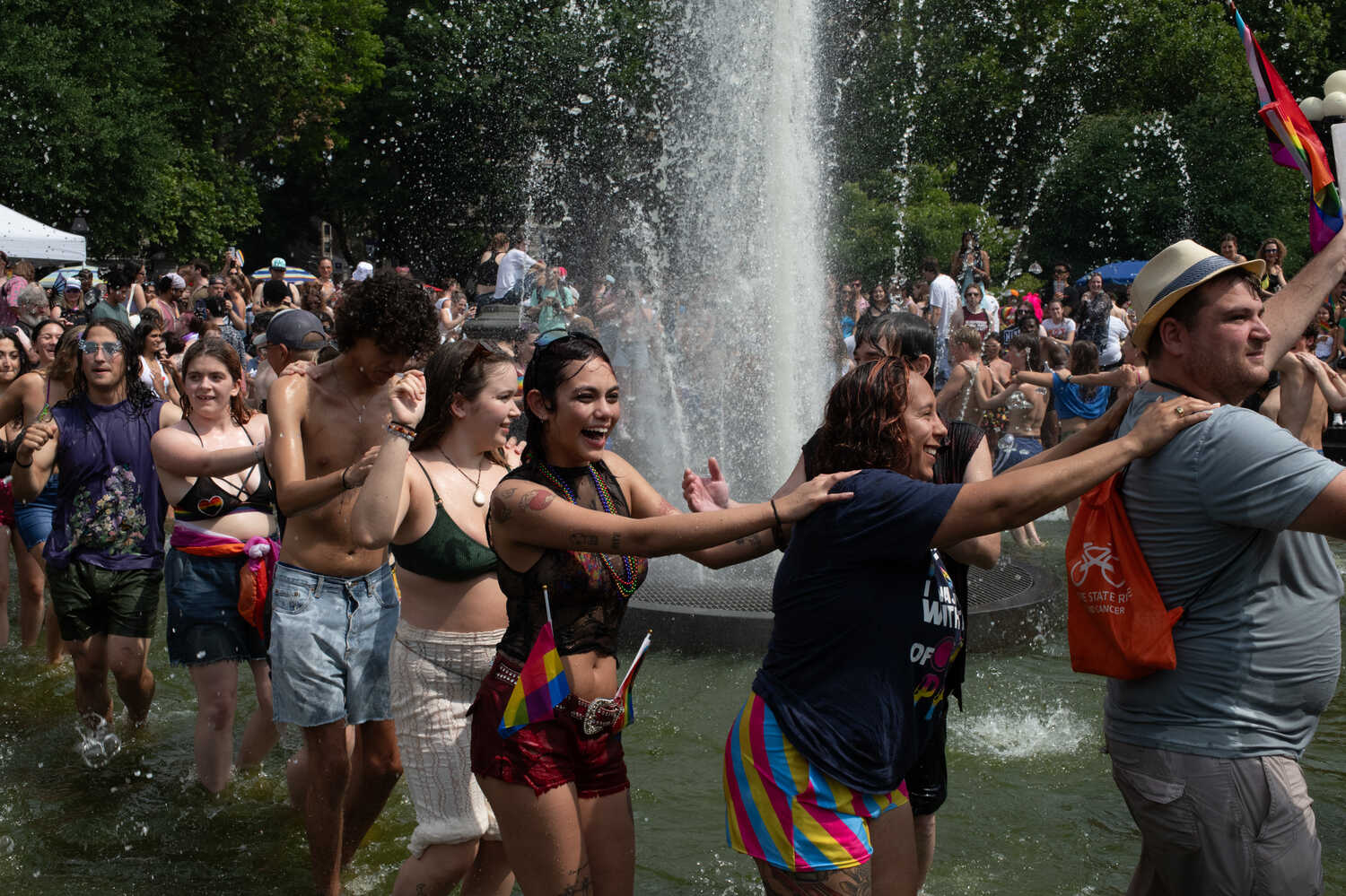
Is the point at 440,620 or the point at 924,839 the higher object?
Answer: the point at 440,620

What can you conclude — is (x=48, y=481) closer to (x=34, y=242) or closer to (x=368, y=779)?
(x=368, y=779)

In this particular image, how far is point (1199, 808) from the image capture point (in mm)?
2736

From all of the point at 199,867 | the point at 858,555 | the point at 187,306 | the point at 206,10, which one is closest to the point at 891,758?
the point at 858,555

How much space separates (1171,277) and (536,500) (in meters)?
1.49

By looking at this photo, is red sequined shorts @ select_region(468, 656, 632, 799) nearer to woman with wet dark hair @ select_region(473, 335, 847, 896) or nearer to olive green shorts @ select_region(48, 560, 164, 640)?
woman with wet dark hair @ select_region(473, 335, 847, 896)

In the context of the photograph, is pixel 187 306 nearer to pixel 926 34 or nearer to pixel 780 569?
pixel 780 569

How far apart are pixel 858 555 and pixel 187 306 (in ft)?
56.8

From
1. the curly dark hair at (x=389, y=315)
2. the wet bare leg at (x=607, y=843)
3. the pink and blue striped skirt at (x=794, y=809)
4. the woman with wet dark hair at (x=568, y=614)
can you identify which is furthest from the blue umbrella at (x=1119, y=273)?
the pink and blue striped skirt at (x=794, y=809)

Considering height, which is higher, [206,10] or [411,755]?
[206,10]

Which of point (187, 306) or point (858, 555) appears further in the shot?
point (187, 306)

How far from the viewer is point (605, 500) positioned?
3.29 meters

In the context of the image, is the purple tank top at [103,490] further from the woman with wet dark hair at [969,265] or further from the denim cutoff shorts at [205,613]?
the woman with wet dark hair at [969,265]

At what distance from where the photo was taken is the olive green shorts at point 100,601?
5.75 m

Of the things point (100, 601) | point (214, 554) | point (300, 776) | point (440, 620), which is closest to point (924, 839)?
point (440, 620)
